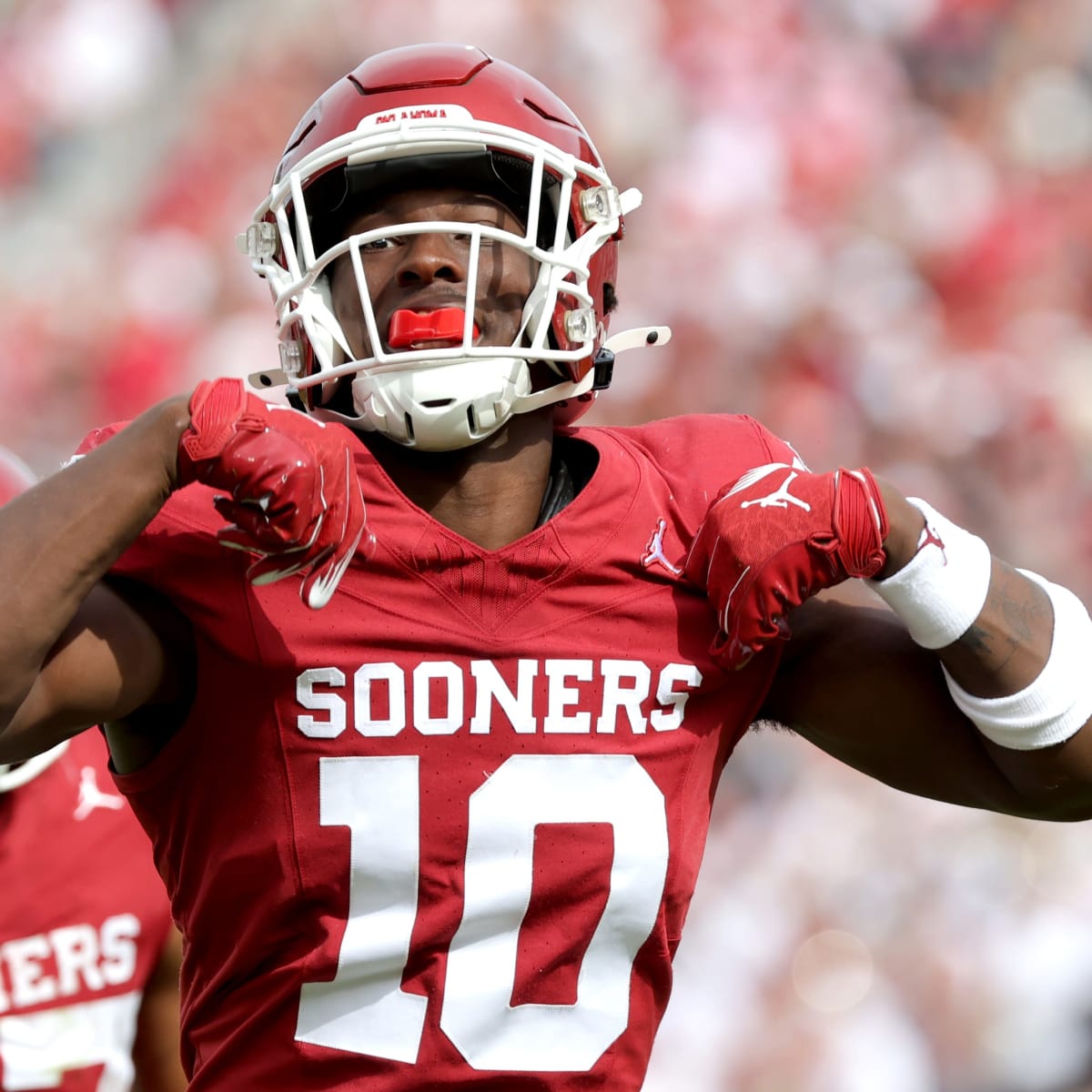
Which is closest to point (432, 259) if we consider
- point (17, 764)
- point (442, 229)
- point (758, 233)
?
point (442, 229)

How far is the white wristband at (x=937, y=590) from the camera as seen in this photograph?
4.78 feet

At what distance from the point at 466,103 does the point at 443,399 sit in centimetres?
35

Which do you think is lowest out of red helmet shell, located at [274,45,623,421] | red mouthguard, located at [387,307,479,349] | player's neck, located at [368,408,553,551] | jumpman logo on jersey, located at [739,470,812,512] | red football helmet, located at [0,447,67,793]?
red football helmet, located at [0,447,67,793]

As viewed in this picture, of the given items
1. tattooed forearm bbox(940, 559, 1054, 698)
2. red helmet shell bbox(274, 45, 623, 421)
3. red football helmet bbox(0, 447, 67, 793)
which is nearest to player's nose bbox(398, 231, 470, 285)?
red helmet shell bbox(274, 45, 623, 421)

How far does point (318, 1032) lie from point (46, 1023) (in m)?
1.08

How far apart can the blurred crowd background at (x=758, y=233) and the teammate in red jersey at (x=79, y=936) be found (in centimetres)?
160

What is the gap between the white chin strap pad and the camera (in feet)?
4.86

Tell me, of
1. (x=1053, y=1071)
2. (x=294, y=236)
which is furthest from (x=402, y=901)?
(x=1053, y=1071)

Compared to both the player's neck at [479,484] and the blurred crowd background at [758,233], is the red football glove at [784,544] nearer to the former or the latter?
the player's neck at [479,484]

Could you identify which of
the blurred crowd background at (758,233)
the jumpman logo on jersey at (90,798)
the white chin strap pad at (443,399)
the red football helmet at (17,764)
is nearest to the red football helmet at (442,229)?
the white chin strap pad at (443,399)

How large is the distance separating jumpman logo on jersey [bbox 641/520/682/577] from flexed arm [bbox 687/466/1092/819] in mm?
21

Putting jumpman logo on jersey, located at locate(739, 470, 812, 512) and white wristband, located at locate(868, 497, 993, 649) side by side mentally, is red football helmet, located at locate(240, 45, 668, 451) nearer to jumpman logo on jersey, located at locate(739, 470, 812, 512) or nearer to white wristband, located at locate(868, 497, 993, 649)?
jumpman logo on jersey, located at locate(739, 470, 812, 512)

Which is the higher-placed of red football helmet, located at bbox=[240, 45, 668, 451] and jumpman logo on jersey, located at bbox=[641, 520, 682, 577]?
red football helmet, located at bbox=[240, 45, 668, 451]

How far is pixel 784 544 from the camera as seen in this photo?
1.41 m
